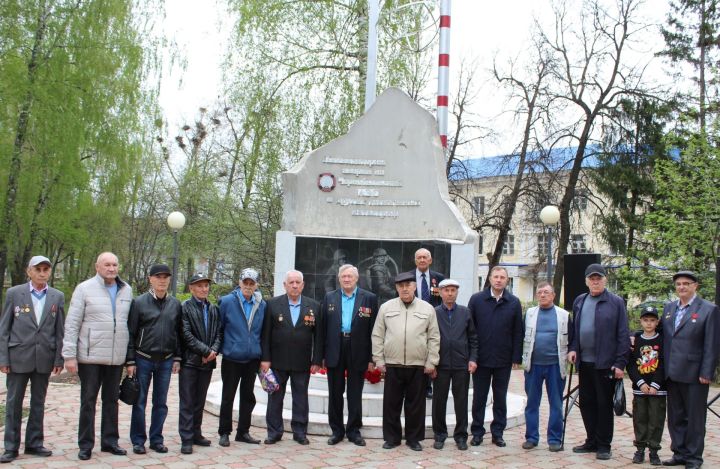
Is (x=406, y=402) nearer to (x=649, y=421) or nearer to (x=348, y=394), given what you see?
(x=348, y=394)

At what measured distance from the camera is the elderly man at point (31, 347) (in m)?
5.94

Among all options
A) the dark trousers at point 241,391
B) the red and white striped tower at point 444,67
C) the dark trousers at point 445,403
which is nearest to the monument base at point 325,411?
the dark trousers at point 445,403

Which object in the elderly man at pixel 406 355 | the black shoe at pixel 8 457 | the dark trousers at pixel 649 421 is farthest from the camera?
the elderly man at pixel 406 355

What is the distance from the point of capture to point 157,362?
6277 mm

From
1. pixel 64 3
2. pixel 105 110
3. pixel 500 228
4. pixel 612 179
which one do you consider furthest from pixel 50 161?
pixel 612 179

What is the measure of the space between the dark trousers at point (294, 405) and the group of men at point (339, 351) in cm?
1

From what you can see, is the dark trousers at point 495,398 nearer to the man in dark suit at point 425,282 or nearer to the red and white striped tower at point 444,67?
the man in dark suit at point 425,282

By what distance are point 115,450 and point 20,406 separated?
0.87 metres

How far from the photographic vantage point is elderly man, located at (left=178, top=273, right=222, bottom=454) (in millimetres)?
6363

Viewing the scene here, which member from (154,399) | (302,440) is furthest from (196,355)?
(302,440)

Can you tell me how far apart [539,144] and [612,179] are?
10.6ft

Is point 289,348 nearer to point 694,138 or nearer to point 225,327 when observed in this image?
point 225,327

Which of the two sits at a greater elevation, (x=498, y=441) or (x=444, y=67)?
(x=444, y=67)

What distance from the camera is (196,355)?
6.44 m
